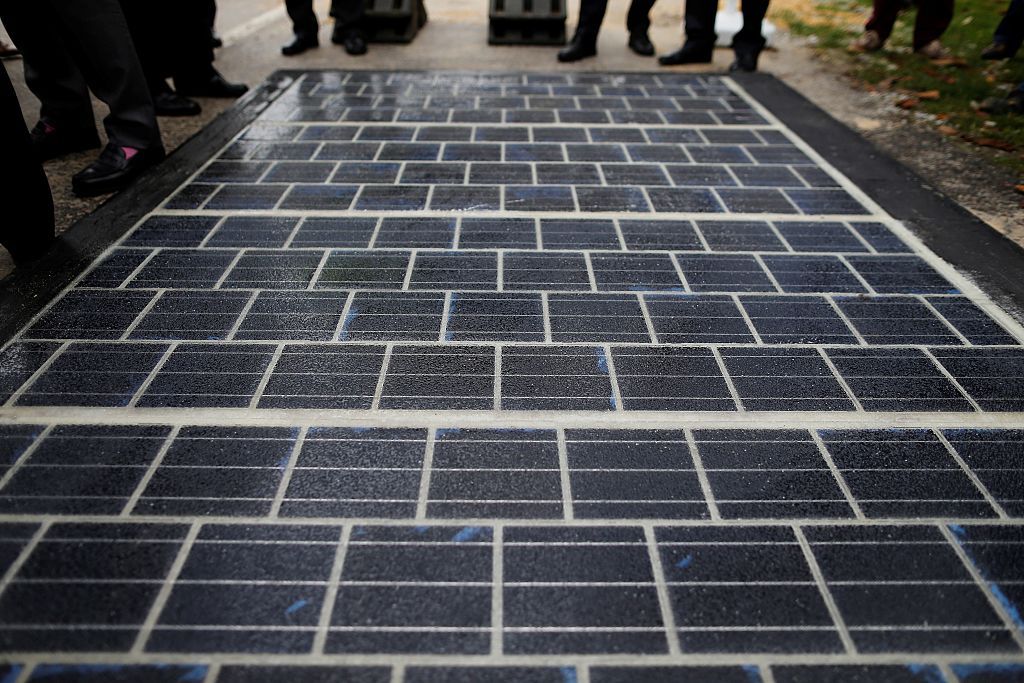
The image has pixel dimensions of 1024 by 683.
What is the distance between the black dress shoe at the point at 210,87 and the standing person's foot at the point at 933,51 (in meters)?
6.24

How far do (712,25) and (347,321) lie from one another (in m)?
5.32

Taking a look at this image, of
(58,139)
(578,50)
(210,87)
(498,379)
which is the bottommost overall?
(498,379)

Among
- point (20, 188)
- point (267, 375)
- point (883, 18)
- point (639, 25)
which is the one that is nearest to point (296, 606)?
point (267, 375)

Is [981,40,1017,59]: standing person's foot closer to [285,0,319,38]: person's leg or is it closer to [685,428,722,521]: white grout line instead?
[685,428,722,521]: white grout line

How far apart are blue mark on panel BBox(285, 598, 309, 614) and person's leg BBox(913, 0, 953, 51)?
7.65m

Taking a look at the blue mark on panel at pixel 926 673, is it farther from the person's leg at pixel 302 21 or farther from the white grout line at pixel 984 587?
the person's leg at pixel 302 21

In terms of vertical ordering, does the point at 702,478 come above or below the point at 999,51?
below

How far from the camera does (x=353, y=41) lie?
22.6 feet

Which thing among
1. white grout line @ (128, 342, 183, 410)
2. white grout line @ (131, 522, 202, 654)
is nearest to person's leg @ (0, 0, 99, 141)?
white grout line @ (128, 342, 183, 410)

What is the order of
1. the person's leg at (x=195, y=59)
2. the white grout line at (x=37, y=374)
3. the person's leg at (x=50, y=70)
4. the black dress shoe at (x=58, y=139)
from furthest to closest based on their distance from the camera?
1. the person's leg at (x=195, y=59)
2. the black dress shoe at (x=58, y=139)
3. the person's leg at (x=50, y=70)
4. the white grout line at (x=37, y=374)

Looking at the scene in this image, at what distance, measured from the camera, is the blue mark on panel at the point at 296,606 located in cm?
166

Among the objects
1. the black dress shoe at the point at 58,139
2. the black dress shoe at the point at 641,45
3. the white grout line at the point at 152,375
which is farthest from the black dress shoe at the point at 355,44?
the white grout line at the point at 152,375

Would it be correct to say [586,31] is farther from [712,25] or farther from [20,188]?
[20,188]

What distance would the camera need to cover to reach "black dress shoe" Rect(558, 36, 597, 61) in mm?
6676
